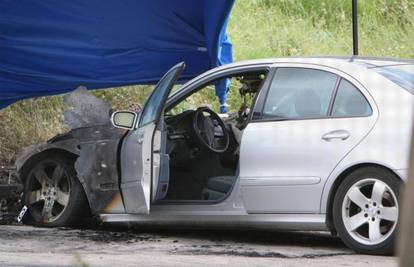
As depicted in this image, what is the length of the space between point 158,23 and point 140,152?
3.94 meters

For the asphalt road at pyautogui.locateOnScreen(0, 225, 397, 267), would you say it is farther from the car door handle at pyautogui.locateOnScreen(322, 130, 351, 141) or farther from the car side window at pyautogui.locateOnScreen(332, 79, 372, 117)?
the car side window at pyautogui.locateOnScreen(332, 79, 372, 117)

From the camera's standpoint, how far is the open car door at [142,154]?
6914mm

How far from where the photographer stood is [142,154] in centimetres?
693

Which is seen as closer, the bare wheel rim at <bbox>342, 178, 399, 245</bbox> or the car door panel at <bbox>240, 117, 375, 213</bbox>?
the bare wheel rim at <bbox>342, 178, 399, 245</bbox>

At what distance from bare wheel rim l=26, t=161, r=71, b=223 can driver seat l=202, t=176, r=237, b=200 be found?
4.58 feet

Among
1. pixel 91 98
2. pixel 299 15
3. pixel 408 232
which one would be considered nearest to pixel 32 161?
pixel 91 98

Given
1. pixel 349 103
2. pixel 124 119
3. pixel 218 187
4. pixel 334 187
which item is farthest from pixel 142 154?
pixel 349 103

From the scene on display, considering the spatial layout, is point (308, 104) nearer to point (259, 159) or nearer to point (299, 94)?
point (299, 94)

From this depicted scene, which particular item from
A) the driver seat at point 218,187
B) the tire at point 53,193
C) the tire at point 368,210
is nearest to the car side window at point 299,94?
the tire at point 368,210

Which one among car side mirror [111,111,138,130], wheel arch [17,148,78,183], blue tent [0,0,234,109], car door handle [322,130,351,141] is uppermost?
blue tent [0,0,234,109]

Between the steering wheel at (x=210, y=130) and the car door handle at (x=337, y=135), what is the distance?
4.41ft

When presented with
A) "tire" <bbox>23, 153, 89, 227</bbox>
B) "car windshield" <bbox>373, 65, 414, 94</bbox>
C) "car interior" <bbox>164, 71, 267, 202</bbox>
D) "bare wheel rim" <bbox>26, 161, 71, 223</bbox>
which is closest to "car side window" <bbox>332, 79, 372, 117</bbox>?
"car windshield" <bbox>373, 65, 414, 94</bbox>

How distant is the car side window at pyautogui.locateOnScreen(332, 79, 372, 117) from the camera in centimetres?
640

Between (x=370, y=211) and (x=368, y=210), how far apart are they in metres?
0.02
